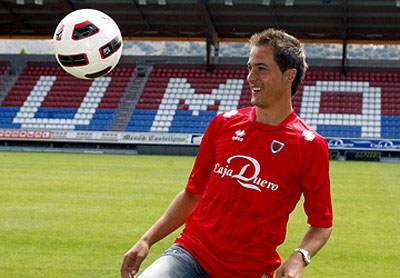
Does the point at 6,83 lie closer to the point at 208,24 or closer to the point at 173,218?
the point at 208,24

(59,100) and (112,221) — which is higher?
(112,221)

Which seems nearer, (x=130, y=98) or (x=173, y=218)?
(x=173, y=218)

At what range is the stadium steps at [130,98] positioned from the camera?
3549 centimetres

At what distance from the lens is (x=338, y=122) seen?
34.1 m

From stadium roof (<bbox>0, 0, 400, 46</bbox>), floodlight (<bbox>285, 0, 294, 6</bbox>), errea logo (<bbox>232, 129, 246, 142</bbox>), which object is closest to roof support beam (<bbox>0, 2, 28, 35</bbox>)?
stadium roof (<bbox>0, 0, 400, 46</bbox>)

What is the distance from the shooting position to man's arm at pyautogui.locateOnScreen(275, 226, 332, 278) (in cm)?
343

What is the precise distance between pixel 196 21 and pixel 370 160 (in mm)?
11207

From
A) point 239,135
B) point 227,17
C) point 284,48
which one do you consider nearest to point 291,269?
point 239,135

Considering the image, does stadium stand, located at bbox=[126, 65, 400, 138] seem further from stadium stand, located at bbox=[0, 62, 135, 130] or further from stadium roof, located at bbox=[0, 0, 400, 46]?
stadium roof, located at bbox=[0, 0, 400, 46]

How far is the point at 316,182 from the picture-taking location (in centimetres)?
375

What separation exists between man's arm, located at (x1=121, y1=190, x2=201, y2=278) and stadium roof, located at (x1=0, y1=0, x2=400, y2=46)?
2848 cm

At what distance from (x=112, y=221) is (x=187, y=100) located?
25.4 metres

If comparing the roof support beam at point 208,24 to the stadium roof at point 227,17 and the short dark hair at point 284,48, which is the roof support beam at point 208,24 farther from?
the short dark hair at point 284,48

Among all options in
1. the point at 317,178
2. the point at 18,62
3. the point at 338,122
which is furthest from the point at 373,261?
the point at 18,62
